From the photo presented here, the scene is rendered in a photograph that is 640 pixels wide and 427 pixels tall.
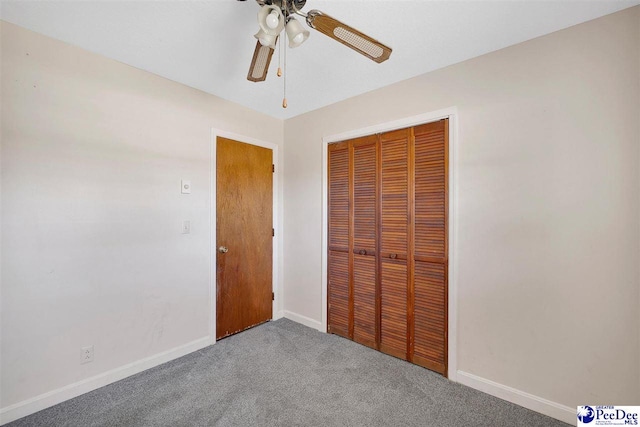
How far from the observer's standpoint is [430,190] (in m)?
2.21

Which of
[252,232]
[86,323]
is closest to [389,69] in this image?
[252,232]

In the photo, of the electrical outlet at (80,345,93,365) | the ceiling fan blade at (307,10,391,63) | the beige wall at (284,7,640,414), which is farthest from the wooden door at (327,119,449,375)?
the electrical outlet at (80,345,93,365)

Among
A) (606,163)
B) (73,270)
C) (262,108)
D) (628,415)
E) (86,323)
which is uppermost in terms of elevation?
(262,108)

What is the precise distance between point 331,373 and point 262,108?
2656 mm

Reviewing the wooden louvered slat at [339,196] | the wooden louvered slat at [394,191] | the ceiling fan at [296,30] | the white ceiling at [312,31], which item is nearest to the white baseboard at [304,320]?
the wooden louvered slat at [339,196]

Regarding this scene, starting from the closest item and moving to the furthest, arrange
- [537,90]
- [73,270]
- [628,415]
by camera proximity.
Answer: [628,415], [537,90], [73,270]

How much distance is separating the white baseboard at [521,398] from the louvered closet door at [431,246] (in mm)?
195

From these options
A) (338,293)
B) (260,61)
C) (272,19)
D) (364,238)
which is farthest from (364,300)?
(272,19)

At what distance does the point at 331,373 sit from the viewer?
2182 millimetres

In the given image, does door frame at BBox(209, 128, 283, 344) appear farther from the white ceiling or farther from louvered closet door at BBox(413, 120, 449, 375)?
louvered closet door at BBox(413, 120, 449, 375)

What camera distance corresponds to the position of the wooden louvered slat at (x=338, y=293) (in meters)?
2.78

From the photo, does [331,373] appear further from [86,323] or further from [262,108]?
[262,108]

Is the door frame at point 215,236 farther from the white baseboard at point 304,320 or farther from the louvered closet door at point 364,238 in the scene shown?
the louvered closet door at point 364,238

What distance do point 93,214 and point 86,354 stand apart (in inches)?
39.1
